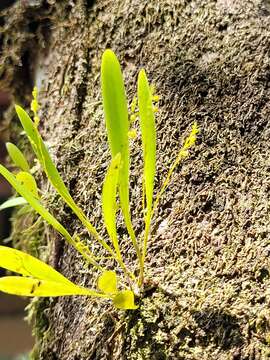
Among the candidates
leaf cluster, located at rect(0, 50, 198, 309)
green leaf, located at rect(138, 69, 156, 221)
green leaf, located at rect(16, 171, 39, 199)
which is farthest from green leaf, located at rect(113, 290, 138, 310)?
green leaf, located at rect(16, 171, 39, 199)

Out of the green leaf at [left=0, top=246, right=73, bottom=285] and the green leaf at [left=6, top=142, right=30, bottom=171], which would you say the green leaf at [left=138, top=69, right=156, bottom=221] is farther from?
the green leaf at [left=6, top=142, right=30, bottom=171]

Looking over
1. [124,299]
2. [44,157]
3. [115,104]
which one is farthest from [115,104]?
[124,299]

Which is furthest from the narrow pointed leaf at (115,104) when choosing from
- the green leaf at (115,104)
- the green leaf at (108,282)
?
the green leaf at (108,282)

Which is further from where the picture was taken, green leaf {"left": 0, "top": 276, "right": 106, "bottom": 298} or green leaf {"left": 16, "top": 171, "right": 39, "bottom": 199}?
green leaf {"left": 16, "top": 171, "right": 39, "bottom": 199}

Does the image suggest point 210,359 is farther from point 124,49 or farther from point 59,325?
point 124,49

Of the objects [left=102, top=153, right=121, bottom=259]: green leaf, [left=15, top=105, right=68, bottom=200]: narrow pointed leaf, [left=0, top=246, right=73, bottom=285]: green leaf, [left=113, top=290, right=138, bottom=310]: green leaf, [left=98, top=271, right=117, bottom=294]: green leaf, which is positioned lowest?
[left=113, top=290, right=138, bottom=310]: green leaf

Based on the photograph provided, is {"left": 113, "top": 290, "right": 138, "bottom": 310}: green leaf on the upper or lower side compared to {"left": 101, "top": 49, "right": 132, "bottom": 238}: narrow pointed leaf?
lower

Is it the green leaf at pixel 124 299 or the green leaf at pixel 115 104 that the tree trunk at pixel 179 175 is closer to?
the green leaf at pixel 124 299
